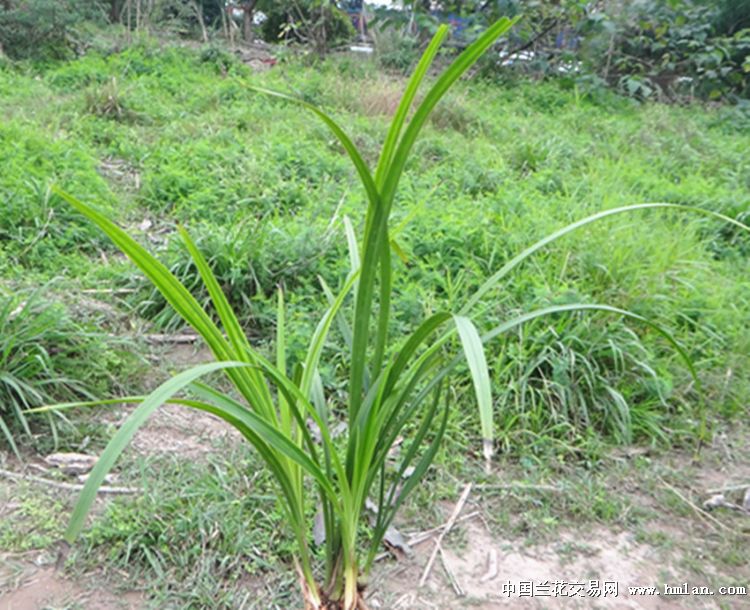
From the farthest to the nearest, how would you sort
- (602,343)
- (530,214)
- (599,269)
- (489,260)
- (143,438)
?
(530,214) → (489,260) → (599,269) → (602,343) → (143,438)

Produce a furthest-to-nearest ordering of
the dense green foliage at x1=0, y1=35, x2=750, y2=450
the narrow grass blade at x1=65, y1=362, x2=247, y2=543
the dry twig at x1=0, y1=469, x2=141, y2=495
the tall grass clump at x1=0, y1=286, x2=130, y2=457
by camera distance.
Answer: the dense green foliage at x1=0, y1=35, x2=750, y2=450 → the tall grass clump at x1=0, y1=286, x2=130, y2=457 → the dry twig at x1=0, y1=469, x2=141, y2=495 → the narrow grass blade at x1=65, y1=362, x2=247, y2=543

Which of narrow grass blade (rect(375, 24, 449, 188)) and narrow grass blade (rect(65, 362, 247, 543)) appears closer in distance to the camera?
narrow grass blade (rect(65, 362, 247, 543))

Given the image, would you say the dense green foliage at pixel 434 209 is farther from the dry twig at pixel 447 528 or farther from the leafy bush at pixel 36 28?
the leafy bush at pixel 36 28

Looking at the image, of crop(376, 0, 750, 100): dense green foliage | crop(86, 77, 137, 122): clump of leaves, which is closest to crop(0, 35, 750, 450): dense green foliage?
crop(86, 77, 137, 122): clump of leaves

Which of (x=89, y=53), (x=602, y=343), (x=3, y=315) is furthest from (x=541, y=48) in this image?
(x=3, y=315)

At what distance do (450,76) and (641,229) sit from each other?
335cm

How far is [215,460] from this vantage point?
2.53m

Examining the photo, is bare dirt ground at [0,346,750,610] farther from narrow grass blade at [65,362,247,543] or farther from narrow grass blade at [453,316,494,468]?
narrow grass blade at [453,316,494,468]

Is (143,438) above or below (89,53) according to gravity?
below

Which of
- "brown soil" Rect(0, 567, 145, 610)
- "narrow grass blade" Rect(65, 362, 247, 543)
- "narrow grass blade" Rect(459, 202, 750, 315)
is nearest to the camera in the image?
"narrow grass blade" Rect(65, 362, 247, 543)

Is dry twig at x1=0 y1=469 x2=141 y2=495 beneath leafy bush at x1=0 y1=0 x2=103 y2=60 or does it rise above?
beneath

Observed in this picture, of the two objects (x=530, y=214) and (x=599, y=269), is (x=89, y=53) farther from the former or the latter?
(x=599, y=269)

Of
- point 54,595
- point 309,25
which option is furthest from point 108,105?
point 54,595

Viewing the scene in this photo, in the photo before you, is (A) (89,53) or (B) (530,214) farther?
(A) (89,53)
